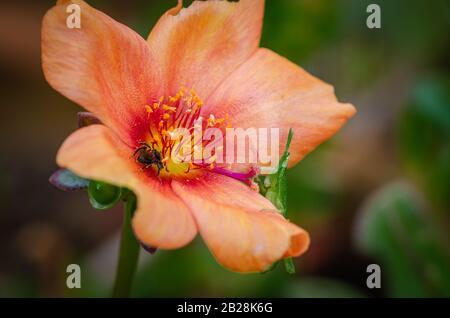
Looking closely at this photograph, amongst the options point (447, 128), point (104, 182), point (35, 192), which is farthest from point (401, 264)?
point (35, 192)

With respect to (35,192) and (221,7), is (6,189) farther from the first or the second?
(221,7)

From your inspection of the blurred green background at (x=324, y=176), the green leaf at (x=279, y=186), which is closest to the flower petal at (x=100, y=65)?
the green leaf at (x=279, y=186)

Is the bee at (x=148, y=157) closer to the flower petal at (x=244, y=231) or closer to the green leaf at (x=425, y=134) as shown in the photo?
the flower petal at (x=244, y=231)

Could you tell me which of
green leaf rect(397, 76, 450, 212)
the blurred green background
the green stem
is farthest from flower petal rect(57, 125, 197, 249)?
green leaf rect(397, 76, 450, 212)

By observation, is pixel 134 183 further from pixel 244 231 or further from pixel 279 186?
pixel 279 186

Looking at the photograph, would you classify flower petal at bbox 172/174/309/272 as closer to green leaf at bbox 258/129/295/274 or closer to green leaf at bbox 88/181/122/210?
green leaf at bbox 258/129/295/274

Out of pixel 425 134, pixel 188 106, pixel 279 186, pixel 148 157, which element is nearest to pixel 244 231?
pixel 279 186
